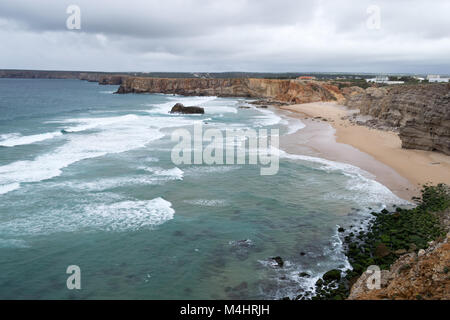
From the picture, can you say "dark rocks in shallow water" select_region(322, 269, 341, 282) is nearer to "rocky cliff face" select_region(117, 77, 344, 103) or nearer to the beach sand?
the beach sand

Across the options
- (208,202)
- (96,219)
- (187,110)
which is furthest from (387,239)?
(187,110)

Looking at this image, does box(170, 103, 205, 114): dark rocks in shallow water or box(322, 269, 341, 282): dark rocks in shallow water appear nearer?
box(322, 269, 341, 282): dark rocks in shallow water

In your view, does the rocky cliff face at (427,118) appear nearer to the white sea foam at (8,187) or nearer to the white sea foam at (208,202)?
the white sea foam at (208,202)

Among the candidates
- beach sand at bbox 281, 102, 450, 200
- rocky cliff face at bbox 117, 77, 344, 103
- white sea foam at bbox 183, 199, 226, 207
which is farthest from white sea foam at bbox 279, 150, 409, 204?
rocky cliff face at bbox 117, 77, 344, 103

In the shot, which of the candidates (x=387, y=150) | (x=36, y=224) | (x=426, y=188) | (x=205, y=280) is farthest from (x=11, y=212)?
(x=387, y=150)

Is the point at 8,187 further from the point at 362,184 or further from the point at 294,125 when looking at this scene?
the point at 294,125

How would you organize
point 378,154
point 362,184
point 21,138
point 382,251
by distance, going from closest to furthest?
1. point 382,251
2. point 362,184
3. point 378,154
4. point 21,138
